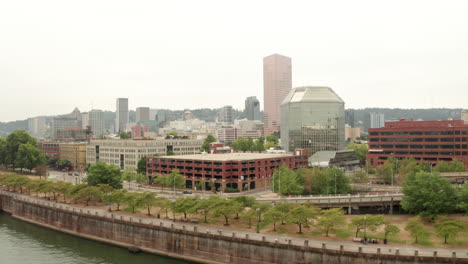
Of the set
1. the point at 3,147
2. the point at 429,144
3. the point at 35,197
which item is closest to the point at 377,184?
the point at 429,144

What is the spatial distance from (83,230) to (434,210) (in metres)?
68.8

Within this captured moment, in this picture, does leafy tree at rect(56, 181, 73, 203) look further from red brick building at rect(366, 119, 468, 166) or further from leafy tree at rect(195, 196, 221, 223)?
red brick building at rect(366, 119, 468, 166)

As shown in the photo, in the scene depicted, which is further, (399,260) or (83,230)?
(83,230)

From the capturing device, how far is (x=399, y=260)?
53625 millimetres

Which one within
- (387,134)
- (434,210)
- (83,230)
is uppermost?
(387,134)

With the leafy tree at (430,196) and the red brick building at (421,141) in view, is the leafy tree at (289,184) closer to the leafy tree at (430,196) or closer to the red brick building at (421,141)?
the leafy tree at (430,196)

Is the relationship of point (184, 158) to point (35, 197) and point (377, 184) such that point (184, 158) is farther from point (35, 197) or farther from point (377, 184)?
point (377, 184)

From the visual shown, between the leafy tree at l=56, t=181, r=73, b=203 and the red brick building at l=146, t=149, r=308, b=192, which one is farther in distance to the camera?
the red brick building at l=146, t=149, r=308, b=192

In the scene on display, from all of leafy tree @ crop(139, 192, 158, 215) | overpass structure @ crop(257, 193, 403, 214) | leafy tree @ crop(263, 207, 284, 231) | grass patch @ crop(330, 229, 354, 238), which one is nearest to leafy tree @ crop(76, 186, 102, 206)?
leafy tree @ crop(139, 192, 158, 215)

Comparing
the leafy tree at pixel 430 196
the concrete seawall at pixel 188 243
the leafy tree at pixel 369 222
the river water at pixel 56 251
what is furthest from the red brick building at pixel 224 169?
the leafy tree at pixel 369 222

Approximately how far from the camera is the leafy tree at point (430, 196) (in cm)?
7662

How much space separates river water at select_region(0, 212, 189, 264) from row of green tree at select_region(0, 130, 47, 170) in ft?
298

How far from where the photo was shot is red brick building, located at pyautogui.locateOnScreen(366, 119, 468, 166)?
152 metres

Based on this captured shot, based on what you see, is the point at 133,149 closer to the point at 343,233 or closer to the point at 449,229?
the point at 343,233
